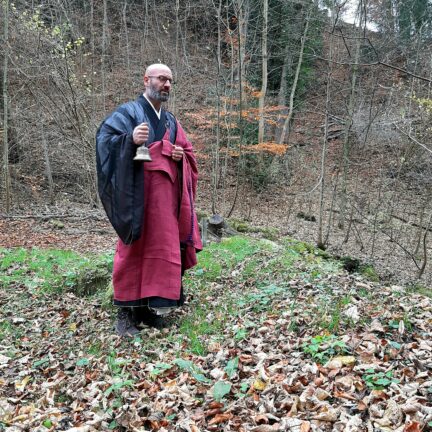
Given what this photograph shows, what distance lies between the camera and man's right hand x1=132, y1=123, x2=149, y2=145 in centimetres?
398

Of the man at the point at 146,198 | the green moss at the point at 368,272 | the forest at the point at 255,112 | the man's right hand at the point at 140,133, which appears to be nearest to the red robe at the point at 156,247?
the man at the point at 146,198

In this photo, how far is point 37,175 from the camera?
15.4 m

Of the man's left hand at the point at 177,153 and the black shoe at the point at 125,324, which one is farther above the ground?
the man's left hand at the point at 177,153

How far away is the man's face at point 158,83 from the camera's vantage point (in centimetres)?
427

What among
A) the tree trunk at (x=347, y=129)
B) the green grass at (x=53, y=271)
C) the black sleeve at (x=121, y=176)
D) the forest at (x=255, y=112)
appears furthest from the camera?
the forest at (x=255, y=112)

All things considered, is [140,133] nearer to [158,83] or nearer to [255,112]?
[158,83]

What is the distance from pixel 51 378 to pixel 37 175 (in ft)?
42.8

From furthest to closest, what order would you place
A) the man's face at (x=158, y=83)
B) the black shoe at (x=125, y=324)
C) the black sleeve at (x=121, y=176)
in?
the black shoe at (x=125, y=324)
the man's face at (x=158, y=83)
the black sleeve at (x=121, y=176)

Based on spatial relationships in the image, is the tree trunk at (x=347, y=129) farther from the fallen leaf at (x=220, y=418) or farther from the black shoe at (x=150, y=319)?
the fallen leaf at (x=220, y=418)

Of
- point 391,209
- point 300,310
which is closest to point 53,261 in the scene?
point 300,310

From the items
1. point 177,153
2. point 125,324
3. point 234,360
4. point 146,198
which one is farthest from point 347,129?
point 234,360

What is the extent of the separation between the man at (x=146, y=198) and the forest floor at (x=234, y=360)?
458 mm

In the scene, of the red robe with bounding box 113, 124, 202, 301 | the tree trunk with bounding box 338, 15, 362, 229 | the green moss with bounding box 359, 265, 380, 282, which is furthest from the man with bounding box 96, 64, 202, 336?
the tree trunk with bounding box 338, 15, 362, 229

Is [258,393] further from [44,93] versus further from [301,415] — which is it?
[44,93]
